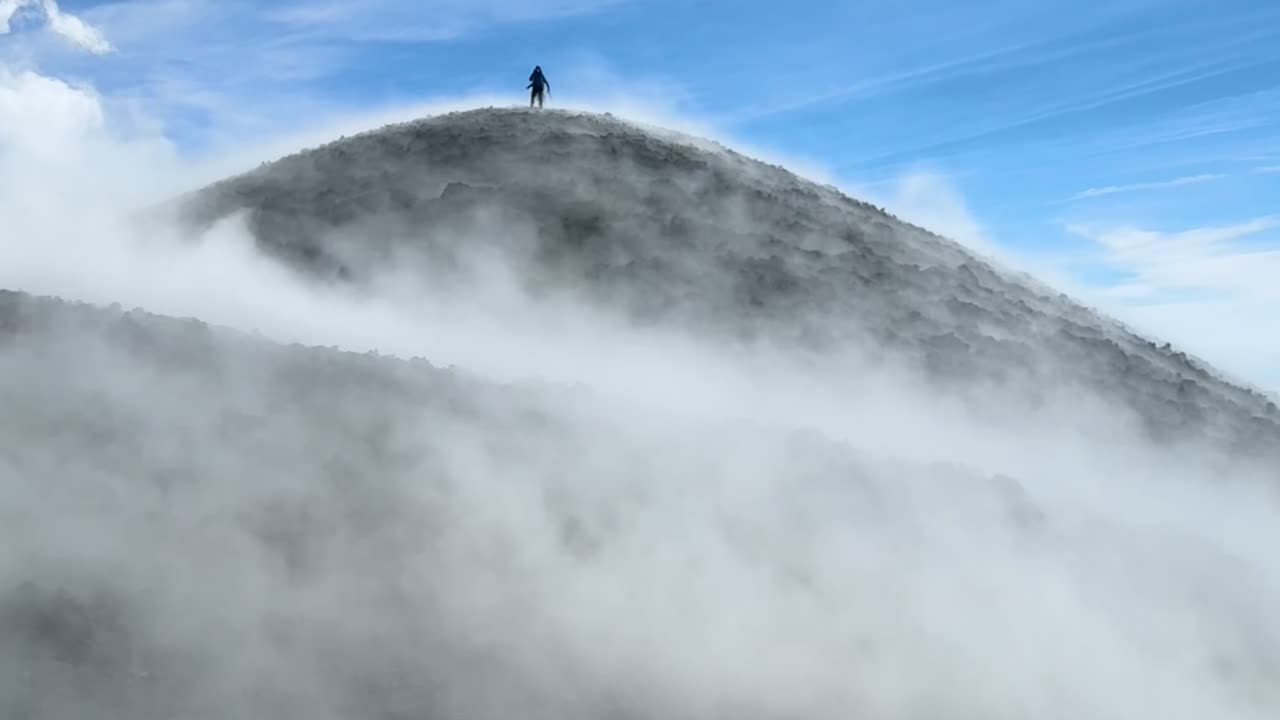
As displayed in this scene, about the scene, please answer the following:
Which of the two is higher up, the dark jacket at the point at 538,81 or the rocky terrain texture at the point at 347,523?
the dark jacket at the point at 538,81

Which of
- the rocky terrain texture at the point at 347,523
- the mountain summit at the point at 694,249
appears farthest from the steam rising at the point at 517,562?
the mountain summit at the point at 694,249

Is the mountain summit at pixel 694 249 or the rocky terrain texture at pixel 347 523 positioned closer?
the rocky terrain texture at pixel 347 523

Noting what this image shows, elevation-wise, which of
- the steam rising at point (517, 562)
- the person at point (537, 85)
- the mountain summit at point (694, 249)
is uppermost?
the person at point (537, 85)

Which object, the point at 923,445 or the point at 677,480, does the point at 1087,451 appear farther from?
the point at 677,480

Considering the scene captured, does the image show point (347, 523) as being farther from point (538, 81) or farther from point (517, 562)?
point (538, 81)

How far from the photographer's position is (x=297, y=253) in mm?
31297

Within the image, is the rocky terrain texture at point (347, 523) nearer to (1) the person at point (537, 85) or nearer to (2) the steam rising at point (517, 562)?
(2) the steam rising at point (517, 562)

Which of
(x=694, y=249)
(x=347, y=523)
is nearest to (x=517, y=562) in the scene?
(x=347, y=523)

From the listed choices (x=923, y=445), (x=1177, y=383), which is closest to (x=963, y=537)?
(x=923, y=445)

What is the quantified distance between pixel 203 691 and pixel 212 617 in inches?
42.0

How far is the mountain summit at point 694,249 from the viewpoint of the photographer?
3102cm

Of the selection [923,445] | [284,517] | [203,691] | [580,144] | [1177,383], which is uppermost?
[580,144]

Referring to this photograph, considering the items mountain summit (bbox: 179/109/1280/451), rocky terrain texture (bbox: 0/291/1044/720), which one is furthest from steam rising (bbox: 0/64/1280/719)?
mountain summit (bbox: 179/109/1280/451)

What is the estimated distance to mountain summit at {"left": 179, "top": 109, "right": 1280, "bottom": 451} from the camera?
31.0 m
